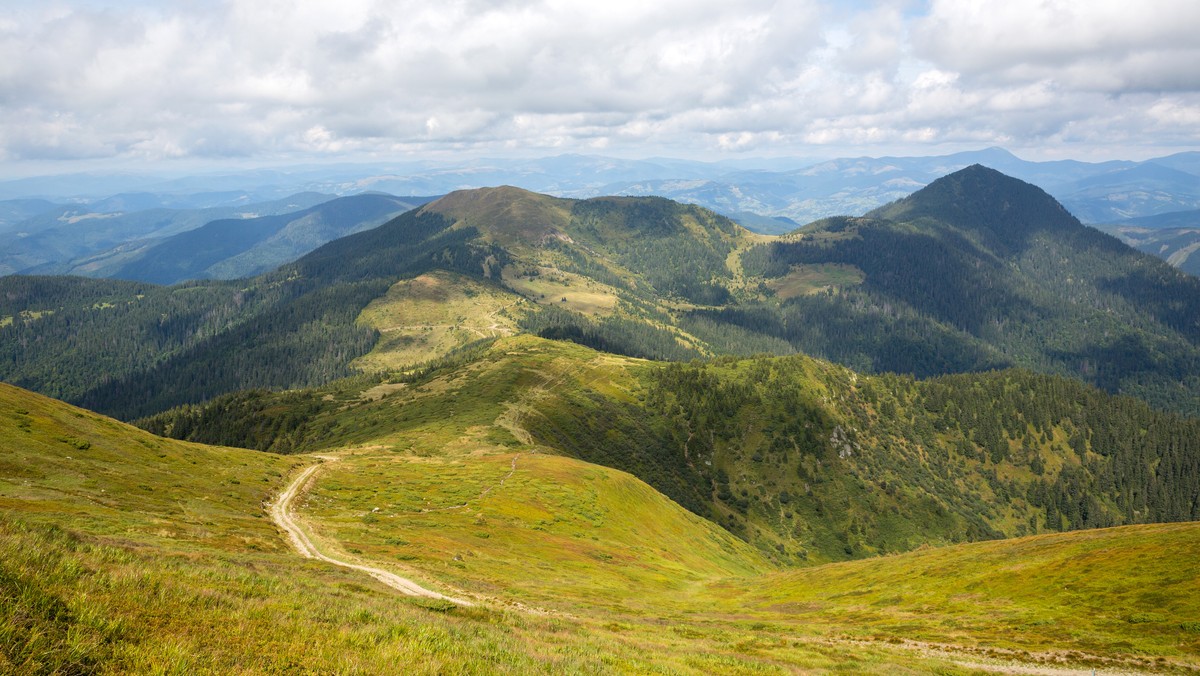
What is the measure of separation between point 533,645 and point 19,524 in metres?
16.5

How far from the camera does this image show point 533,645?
20203 mm

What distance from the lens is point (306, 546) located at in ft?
148

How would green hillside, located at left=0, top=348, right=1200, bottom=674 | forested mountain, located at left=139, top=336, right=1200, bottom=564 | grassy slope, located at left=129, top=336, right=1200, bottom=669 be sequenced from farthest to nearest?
forested mountain, located at left=139, top=336, right=1200, bottom=564 → grassy slope, located at left=129, top=336, right=1200, bottom=669 → green hillside, located at left=0, top=348, right=1200, bottom=674

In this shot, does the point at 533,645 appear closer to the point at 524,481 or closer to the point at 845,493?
the point at 524,481

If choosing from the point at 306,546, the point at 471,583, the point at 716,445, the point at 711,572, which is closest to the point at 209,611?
the point at 471,583

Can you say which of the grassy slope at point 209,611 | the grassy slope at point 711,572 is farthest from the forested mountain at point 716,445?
the grassy slope at point 209,611

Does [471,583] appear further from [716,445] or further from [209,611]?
[716,445]

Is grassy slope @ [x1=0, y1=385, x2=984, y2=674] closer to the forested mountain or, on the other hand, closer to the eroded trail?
the eroded trail

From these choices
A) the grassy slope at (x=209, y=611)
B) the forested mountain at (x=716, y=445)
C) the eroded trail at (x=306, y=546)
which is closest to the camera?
the grassy slope at (x=209, y=611)

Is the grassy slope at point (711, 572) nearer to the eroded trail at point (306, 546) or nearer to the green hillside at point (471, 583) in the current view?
the green hillside at point (471, 583)

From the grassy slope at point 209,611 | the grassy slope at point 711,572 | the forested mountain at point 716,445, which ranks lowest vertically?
the forested mountain at point 716,445

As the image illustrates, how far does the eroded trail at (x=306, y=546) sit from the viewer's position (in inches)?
1372

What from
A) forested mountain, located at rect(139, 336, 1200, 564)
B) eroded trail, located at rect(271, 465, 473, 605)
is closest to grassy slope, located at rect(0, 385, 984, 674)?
eroded trail, located at rect(271, 465, 473, 605)

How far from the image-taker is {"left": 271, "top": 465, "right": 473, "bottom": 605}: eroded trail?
1372 inches
